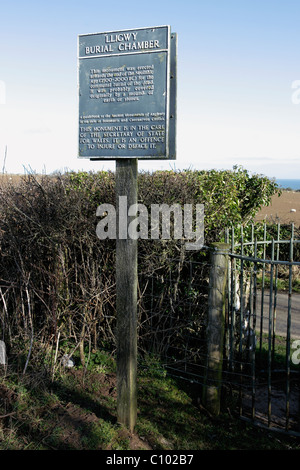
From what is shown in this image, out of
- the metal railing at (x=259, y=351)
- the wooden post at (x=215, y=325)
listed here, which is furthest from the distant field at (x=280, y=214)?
the wooden post at (x=215, y=325)

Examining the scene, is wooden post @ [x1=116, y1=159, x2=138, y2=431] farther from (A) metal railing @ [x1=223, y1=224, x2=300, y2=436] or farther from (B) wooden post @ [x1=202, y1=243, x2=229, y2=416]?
(A) metal railing @ [x1=223, y1=224, x2=300, y2=436]

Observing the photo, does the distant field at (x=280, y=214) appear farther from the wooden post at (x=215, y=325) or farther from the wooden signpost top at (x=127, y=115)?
the wooden signpost top at (x=127, y=115)

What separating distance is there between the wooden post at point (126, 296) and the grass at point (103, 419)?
0.96ft

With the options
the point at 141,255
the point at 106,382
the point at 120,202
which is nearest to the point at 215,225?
the point at 141,255

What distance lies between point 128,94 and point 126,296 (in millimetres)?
2025

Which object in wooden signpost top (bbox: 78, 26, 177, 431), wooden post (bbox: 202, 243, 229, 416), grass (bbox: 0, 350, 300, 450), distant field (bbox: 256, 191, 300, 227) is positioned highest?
wooden signpost top (bbox: 78, 26, 177, 431)

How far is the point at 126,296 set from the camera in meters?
4.10

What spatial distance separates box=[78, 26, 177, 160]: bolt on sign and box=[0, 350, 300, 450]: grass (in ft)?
9.20

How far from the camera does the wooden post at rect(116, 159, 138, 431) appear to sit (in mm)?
3990

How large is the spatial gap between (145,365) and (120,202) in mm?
2740

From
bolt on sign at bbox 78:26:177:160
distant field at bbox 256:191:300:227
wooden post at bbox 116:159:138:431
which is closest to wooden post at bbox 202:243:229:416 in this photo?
wooden post at bbox 116:159:138:431

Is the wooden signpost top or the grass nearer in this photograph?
the wooden signpost top

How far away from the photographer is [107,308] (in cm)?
608

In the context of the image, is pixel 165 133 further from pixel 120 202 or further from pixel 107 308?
pixel 107 308
